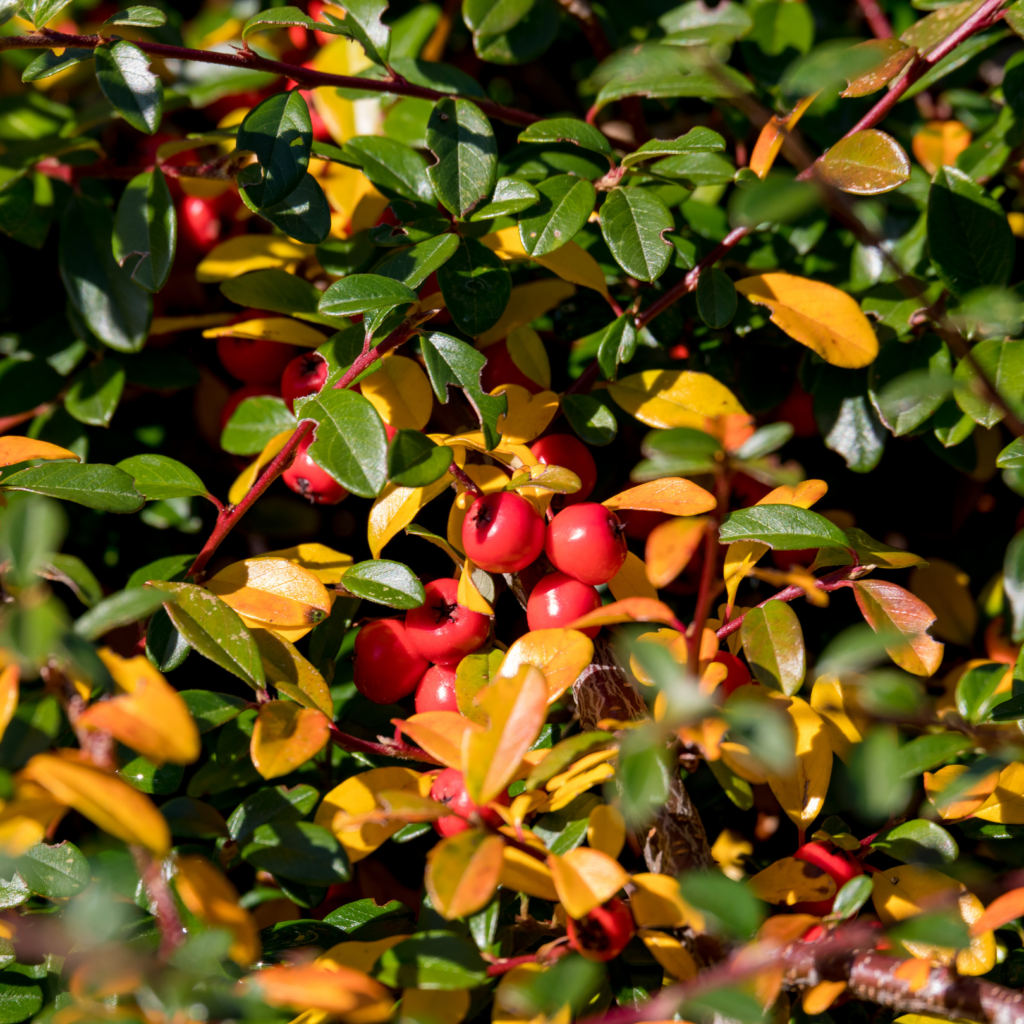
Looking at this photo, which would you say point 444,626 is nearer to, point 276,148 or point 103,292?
point 276,148

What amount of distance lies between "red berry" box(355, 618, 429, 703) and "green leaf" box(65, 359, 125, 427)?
0.59 m

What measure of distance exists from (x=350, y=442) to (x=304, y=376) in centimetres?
36

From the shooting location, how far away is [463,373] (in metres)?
1.05

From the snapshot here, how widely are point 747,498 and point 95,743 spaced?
101 cm

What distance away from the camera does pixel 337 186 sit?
1.43 metres

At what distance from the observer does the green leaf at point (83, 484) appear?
1.01m

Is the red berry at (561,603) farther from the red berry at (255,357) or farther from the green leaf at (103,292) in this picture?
the green leaf at (103,292)

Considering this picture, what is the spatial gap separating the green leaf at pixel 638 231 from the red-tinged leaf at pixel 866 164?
0.69 ft

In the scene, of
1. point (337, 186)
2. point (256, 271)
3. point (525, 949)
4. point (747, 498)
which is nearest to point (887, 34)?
point (747, 498)

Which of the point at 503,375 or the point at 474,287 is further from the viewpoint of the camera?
the point at 503,375

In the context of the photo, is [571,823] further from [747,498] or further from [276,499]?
[276,499]

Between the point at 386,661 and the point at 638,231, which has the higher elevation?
the point at 638,231

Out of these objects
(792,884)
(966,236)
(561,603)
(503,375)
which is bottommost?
(792,884)

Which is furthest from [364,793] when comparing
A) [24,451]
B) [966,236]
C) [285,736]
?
[966,236]
